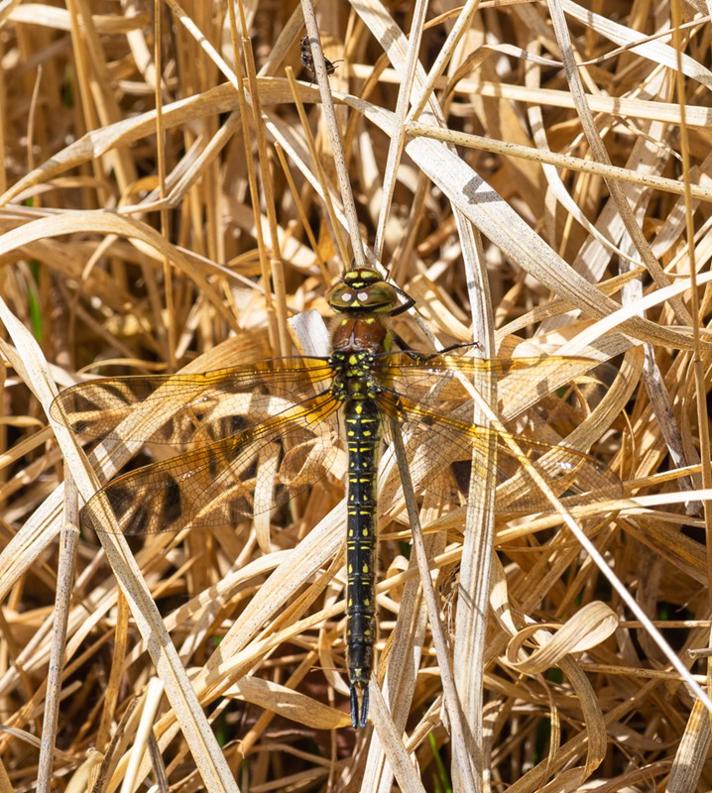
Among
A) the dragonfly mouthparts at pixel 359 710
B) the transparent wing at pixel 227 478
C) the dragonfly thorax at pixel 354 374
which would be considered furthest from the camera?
the dragonfly thorax at pixel 354 374

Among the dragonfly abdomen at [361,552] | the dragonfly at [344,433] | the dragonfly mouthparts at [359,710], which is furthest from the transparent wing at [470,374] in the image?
the dragonfly mouthparts at [359,710]

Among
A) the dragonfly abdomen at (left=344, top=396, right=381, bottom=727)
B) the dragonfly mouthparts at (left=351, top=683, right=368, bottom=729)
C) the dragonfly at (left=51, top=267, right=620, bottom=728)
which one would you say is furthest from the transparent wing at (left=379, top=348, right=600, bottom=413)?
the dragonfly mouthparts at (left=351, top=683, right=368, bottom=729)

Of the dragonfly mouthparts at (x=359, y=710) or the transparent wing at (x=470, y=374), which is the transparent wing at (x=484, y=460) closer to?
the transparent wing at (x=470, y=374)

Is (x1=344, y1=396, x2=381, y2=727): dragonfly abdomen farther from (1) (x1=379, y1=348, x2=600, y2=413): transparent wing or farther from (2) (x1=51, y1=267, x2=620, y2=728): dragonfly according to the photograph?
(1) (x1=379, y1=348, x2=600, y2=413): transparent wing

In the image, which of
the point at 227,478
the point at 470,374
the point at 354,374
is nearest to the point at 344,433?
the point at 354,374

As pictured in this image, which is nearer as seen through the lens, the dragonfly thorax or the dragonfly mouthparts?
the dragonfly mouthparts

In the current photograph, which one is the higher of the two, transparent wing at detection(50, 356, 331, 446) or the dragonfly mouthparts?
transparent wing at detection(50, 356, 331, 446)

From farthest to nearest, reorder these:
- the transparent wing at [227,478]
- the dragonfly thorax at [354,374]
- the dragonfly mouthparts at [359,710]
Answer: the dragonfly thorax at [354,374] → the transparent wing at [227,478] → the dragonfly mouthparts at [359,710]
